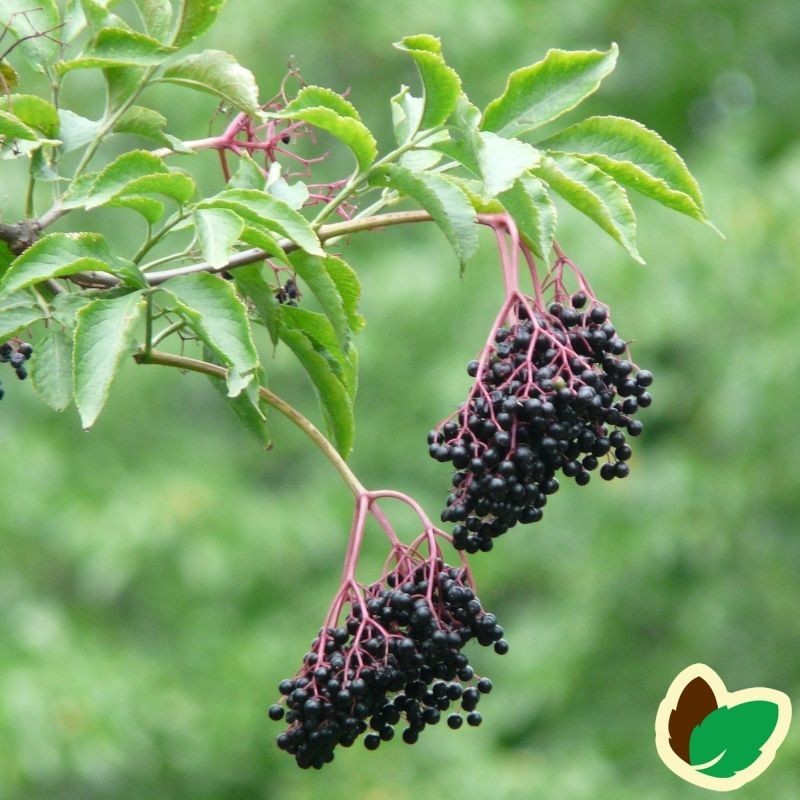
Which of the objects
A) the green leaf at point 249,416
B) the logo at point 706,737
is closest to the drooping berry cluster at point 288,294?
the green leaf at point 249,416

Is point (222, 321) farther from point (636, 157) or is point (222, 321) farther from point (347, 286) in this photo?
point (636, 157)

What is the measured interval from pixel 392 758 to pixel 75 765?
188cm

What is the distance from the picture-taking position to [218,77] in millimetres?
2309

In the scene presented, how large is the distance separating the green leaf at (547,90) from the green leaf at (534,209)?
0.15m

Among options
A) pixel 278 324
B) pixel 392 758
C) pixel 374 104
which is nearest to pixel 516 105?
pixel 278 324

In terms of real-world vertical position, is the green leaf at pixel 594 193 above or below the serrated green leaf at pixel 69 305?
below

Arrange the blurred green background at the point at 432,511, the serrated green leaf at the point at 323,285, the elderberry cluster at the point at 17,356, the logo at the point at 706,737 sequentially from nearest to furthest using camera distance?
1. the serrated green leaf at the point at 323,285
2. the elderberry cluster at the point at 17,356
3. the logo at the point at 706,737
4. the blurred green background at the point at 432,511

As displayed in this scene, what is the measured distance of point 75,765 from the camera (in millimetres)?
7070

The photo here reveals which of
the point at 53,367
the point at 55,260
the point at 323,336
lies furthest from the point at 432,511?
the point at 55,260

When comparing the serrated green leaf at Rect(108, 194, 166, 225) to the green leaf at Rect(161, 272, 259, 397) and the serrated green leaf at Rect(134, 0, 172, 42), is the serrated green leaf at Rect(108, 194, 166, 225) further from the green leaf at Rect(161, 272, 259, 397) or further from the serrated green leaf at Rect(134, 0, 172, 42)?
the serrated green leaf at Rect(134, 0, 172, 42)

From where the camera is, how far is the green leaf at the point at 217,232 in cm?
193

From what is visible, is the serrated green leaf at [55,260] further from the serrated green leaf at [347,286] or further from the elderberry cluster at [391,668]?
the elderberry cluster at [391,668]

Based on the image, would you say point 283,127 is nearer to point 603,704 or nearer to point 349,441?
point 349,441

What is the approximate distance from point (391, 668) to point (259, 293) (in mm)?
581
